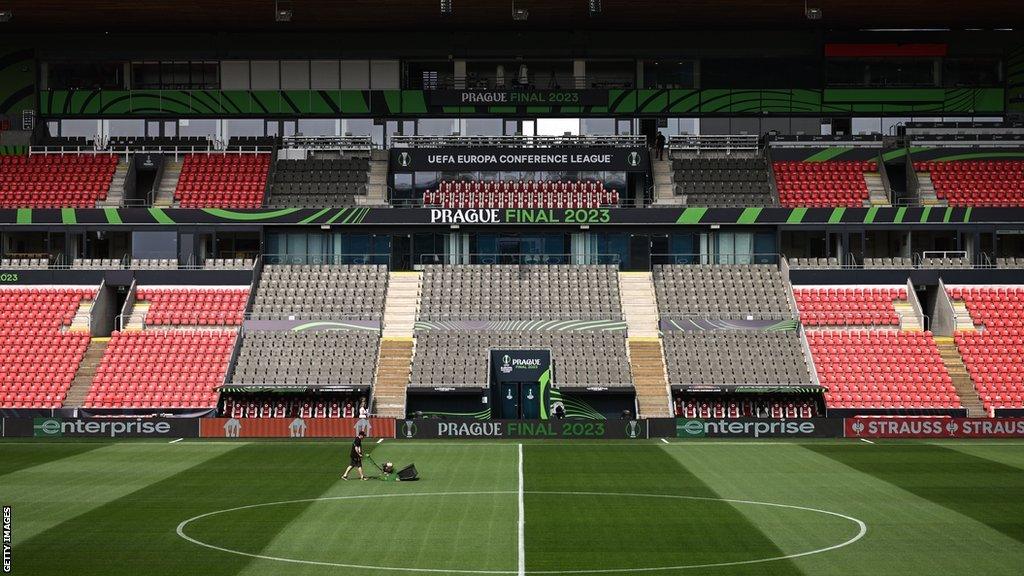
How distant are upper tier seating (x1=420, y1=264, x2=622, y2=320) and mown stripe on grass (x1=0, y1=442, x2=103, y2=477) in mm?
21936

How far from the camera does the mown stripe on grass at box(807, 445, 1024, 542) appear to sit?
29.7 m

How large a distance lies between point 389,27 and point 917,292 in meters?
34.3

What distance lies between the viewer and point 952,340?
61.7m

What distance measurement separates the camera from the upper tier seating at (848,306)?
6256 centimetres

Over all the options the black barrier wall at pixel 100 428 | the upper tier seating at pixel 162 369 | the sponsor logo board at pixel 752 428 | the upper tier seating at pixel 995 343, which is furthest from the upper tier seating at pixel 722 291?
the black barrier wall at pixel 100 428

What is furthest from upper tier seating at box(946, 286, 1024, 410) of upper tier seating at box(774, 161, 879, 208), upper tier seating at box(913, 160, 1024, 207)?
upper tier seating at box(774, 161, 879, 208)

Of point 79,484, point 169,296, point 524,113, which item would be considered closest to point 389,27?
point 524,113

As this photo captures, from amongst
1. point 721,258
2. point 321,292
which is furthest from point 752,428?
point 321,292

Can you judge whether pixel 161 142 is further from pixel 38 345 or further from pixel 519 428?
pixel 519 428

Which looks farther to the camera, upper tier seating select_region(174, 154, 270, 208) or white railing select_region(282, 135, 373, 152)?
white railing select_region(282, 135, 373, 152)

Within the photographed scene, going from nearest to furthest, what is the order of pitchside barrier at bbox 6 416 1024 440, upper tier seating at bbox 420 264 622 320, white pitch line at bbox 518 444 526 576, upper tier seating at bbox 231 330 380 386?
white pitch line at bbox 518 444 526 576 < pitchside barrier at bbox 6 416 1024 440 < upper tier seating at bbox 231 330 380 386 < upper tier seating at bbox 420 264 622 320

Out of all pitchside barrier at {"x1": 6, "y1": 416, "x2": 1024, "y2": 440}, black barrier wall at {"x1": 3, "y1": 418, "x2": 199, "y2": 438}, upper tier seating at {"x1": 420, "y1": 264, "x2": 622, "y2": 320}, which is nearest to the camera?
pitchside barrier at {"x1": 6, "y1": 416, "x2": 1024, "y2": 440}

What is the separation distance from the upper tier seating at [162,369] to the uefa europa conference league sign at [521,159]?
15588 millimetres

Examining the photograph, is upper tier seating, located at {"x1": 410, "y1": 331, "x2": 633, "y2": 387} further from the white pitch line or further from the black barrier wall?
the white pitch line
